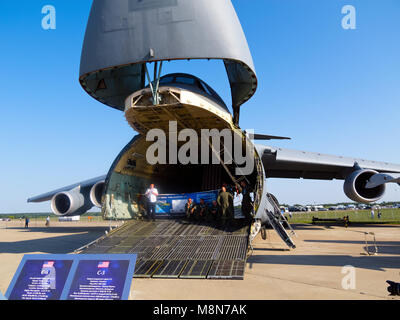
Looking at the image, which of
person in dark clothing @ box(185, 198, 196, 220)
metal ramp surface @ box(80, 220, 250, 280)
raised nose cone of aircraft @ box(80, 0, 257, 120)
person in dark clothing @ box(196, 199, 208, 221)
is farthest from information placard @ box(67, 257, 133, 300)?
person in dark clothing @ box(185, 198, 196, 220)

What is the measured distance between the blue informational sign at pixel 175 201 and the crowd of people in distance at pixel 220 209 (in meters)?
0.30

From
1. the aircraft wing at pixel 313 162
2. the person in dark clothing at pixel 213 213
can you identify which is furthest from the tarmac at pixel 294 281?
the aircraft wing at pixel 313 162

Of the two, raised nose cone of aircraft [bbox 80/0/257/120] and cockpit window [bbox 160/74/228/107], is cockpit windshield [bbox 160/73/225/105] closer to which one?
cockpit window [bbox 160/74/228/107]

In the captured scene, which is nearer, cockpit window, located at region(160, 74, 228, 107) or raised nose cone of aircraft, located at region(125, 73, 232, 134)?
raised nose cone of aircraft, located at region(125, 73, 232, 134)

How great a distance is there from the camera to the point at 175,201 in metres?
12.6

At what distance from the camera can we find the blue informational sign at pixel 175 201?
12.4 metres

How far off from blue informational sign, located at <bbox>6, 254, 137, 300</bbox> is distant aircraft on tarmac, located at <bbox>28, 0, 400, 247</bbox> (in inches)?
210

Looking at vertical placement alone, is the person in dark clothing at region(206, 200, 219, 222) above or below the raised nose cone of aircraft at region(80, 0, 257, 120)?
below

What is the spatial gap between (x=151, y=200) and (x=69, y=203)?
736 cm

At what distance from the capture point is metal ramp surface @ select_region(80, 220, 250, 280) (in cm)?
679

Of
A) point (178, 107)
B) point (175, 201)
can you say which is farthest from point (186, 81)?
point (175, 201)

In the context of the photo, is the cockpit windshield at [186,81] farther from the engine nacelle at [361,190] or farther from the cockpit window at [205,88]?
the engine nacelle at [361,190]

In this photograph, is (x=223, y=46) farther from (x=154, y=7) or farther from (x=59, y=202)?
(x=59, y=202)
